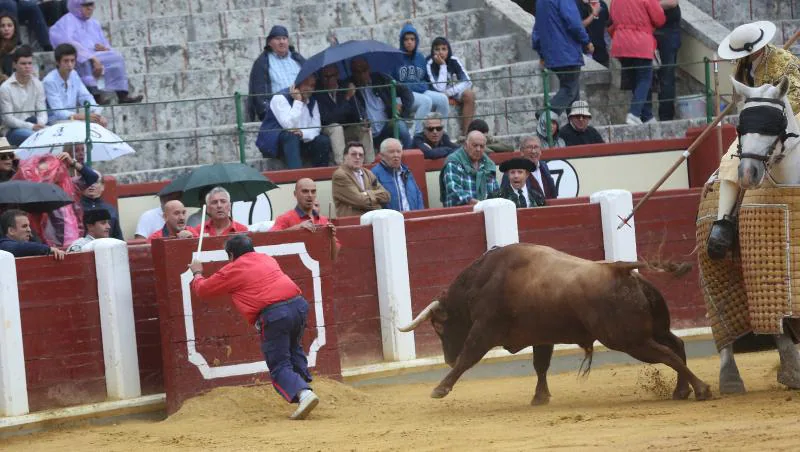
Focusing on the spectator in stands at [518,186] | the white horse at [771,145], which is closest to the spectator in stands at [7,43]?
the spectator in stands at [518,186]

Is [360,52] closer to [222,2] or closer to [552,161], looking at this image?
[552,161]

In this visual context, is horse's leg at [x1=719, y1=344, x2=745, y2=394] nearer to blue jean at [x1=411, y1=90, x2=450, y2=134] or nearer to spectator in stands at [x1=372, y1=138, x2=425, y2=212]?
spectator in stands at [x1=372, y1=138, x2=425, y2=212]

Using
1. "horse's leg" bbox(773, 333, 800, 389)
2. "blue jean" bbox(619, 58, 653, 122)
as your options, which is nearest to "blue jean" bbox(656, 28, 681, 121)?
"blue jean" bbox(619, 58, 653, 122)

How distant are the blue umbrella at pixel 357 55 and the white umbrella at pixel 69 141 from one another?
1706mm

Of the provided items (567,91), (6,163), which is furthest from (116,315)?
(567,91)

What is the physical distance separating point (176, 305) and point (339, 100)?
383 centimetres

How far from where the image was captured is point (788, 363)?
8.86m

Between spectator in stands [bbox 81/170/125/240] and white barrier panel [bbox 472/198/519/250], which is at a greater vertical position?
spectator in stands [bbox 81/170/125/240]

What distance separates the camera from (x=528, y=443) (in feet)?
25.3

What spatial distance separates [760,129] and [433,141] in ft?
17.7

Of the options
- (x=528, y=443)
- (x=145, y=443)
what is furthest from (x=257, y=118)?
(x=528, y=443)

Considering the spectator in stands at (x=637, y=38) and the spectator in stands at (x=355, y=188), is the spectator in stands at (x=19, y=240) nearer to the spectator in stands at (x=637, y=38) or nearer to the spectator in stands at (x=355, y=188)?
the spectator in stands at (x=355, y=188)

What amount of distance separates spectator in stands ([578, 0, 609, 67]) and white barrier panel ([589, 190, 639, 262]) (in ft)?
13.6

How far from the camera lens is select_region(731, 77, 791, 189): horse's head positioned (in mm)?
8391
